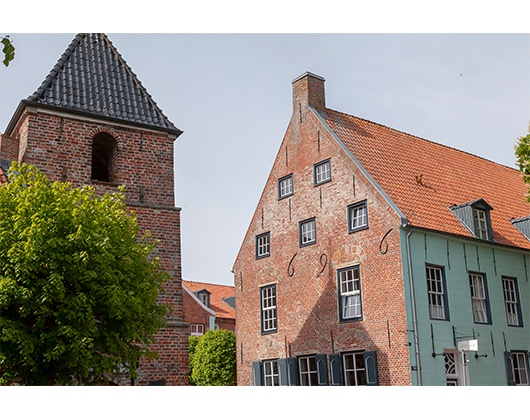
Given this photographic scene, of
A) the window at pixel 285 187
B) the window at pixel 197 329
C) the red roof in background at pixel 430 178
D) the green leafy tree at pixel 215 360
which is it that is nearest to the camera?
the red roof in background at pixel 430 178

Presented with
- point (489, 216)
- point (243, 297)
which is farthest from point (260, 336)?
point (489, 216)

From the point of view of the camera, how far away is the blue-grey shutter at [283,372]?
19938 mm

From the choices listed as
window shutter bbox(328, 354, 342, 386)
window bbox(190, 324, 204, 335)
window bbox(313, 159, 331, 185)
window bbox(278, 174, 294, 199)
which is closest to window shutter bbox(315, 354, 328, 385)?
window shutter bbox(328, 354, 342, 386)

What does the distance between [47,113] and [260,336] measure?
10590 millimetres

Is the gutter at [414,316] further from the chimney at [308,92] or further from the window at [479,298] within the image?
the chimney at [308,92]

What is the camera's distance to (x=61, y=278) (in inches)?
419

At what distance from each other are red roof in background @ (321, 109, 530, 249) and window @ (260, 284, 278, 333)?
523cm

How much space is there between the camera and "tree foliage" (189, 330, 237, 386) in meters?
28.1

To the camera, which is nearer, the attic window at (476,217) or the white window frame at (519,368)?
the white window frame at (519,368)

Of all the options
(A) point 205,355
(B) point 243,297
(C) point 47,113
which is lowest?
(A) point 205,355

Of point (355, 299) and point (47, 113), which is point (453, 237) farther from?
point (47, 113)

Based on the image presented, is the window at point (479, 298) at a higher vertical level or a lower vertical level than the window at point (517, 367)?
higher

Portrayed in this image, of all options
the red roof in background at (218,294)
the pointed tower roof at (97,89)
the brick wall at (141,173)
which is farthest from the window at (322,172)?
the red roof in background at (218,294)

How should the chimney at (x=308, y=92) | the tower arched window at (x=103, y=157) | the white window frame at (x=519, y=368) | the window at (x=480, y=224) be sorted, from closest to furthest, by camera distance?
the tower arched window at (x=103, y=157) → the white window frame at (x=519, y=368) → the window at (x=480, y=224) → the chimney at (x=308, y=92)
